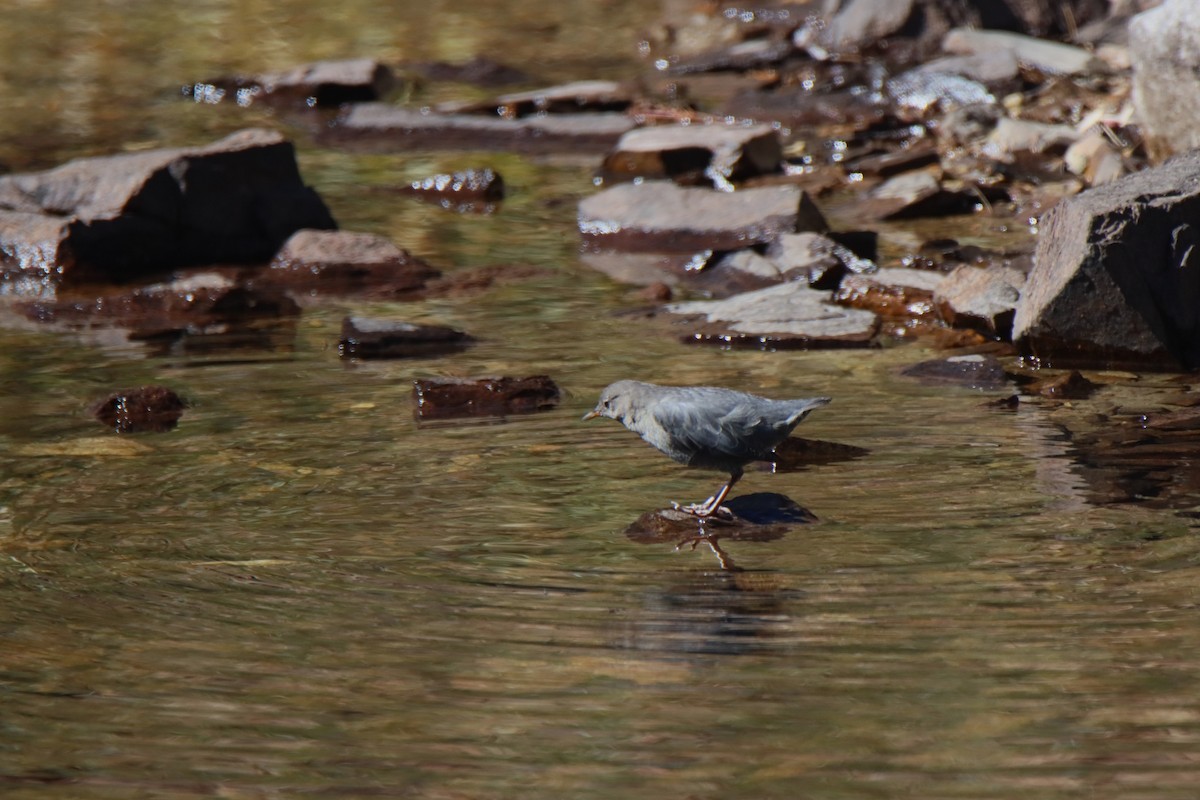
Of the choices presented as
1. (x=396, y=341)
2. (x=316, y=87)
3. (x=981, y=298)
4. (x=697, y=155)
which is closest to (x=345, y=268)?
(x=396, y=341)

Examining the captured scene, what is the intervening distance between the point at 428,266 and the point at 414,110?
12.5ft

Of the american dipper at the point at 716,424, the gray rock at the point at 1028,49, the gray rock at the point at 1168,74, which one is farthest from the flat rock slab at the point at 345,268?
the gray rock at the point at 1028,49

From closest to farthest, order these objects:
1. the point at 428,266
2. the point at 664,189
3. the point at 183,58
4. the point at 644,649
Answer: the point at 644,649
the point at 428,266
the point at 664,189
the point at 183,58

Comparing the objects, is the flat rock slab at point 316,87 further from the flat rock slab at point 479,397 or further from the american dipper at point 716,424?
Answer: the american dipper at point 716,424

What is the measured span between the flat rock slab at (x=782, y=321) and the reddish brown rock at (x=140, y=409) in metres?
2.06

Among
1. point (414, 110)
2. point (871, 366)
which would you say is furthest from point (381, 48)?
point (871, 366)

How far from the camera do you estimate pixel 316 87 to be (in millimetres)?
12305

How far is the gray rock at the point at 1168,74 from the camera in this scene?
7605 mm

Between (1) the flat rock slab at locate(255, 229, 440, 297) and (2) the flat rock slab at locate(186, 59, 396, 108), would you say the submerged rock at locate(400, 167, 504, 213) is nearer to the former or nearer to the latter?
(1) the flat rock slab at locate(255, 229, 440, 297)

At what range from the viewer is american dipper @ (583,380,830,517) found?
426 cm

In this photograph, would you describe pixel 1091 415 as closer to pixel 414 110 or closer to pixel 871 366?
pixel 871 366

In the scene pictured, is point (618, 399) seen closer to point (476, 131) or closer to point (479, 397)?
point (479, 397)

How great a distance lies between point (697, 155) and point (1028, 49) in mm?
3058

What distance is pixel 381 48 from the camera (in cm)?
1447
